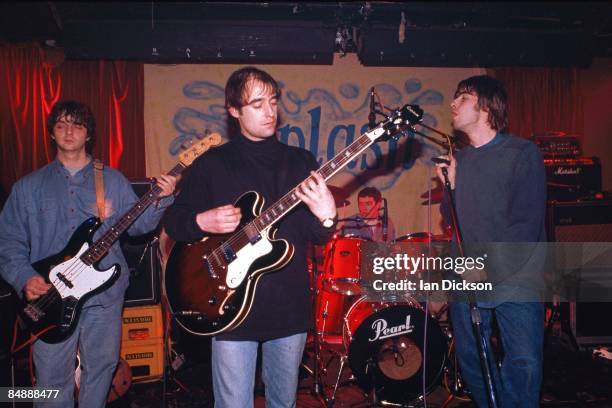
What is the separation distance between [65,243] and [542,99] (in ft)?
24.1

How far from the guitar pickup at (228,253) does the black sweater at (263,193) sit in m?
0.14

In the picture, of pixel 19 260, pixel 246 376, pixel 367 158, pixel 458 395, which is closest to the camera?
pixel 246 376

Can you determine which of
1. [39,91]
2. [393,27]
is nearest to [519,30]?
[393,27]

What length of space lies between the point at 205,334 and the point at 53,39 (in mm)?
5423

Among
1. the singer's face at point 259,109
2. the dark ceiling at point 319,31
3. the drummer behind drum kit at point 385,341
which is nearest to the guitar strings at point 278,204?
the singer's face at point 259,109

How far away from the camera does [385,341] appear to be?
4512mm

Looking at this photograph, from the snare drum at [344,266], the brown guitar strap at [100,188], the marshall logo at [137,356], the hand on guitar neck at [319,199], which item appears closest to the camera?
the hand on guitar neck at [319,199]

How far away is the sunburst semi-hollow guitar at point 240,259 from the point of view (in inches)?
100.0

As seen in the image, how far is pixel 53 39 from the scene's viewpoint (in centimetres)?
620

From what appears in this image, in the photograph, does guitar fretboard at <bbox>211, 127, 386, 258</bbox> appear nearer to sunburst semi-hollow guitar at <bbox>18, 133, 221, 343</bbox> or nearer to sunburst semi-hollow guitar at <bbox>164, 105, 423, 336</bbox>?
sunburst semi-hollow guitar at <bbox>164, 105, 423, 336</bbox>

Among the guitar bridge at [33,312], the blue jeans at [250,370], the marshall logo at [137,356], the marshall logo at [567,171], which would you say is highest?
the marshall logo at [567,171]

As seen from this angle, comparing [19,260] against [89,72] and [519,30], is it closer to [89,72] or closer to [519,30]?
[89,72]

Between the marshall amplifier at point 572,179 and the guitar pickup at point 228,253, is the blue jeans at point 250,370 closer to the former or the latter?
the guitar pickup at point 228,253

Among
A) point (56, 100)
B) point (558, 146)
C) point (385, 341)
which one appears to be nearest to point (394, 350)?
point (385, 341)
